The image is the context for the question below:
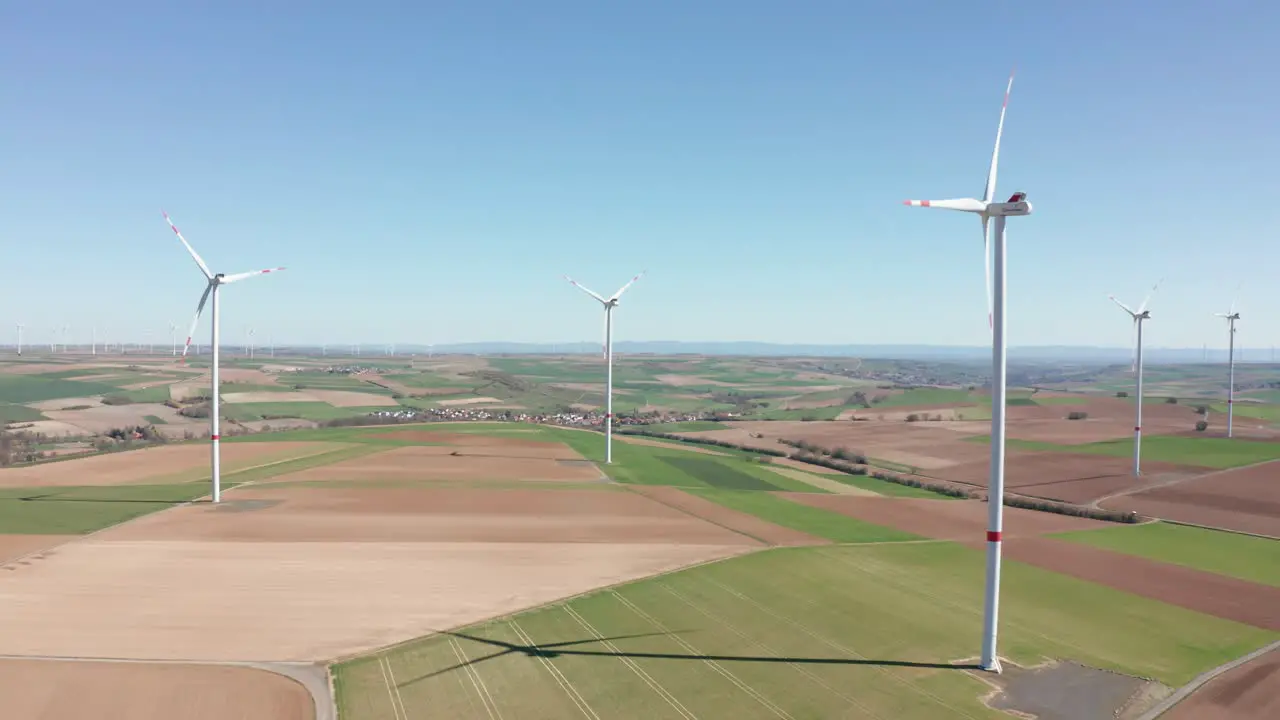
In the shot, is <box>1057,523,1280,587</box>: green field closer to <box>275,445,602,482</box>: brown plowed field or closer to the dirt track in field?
the dirt track in field

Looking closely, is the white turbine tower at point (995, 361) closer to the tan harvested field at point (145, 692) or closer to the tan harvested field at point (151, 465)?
the tan harvested field at point (145, 692)

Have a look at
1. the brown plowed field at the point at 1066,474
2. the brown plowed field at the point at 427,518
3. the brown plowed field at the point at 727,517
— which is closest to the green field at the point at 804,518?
the brown plowed field at the point at 727,517

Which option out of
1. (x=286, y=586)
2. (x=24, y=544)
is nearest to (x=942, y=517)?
(x=286, y=586)

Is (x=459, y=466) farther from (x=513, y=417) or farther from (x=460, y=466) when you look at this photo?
(x=513, y=417)

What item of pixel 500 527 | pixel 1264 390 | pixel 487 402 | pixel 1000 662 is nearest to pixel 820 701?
pixel 1000 662

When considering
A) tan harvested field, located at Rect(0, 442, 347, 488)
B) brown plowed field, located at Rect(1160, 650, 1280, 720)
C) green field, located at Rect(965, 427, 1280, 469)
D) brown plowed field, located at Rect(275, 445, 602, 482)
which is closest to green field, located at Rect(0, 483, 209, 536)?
tan harvested field, located at Rect(0, 442, 347, 488)

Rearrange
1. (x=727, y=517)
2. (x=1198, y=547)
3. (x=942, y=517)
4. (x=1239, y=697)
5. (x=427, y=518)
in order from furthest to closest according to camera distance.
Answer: (x=942, y=517)
(x=727, y=517)
(x=427, y=518)
(x=1198, y=547)
(x=1239, y=697)

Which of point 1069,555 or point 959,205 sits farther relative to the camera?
point 1069,555
